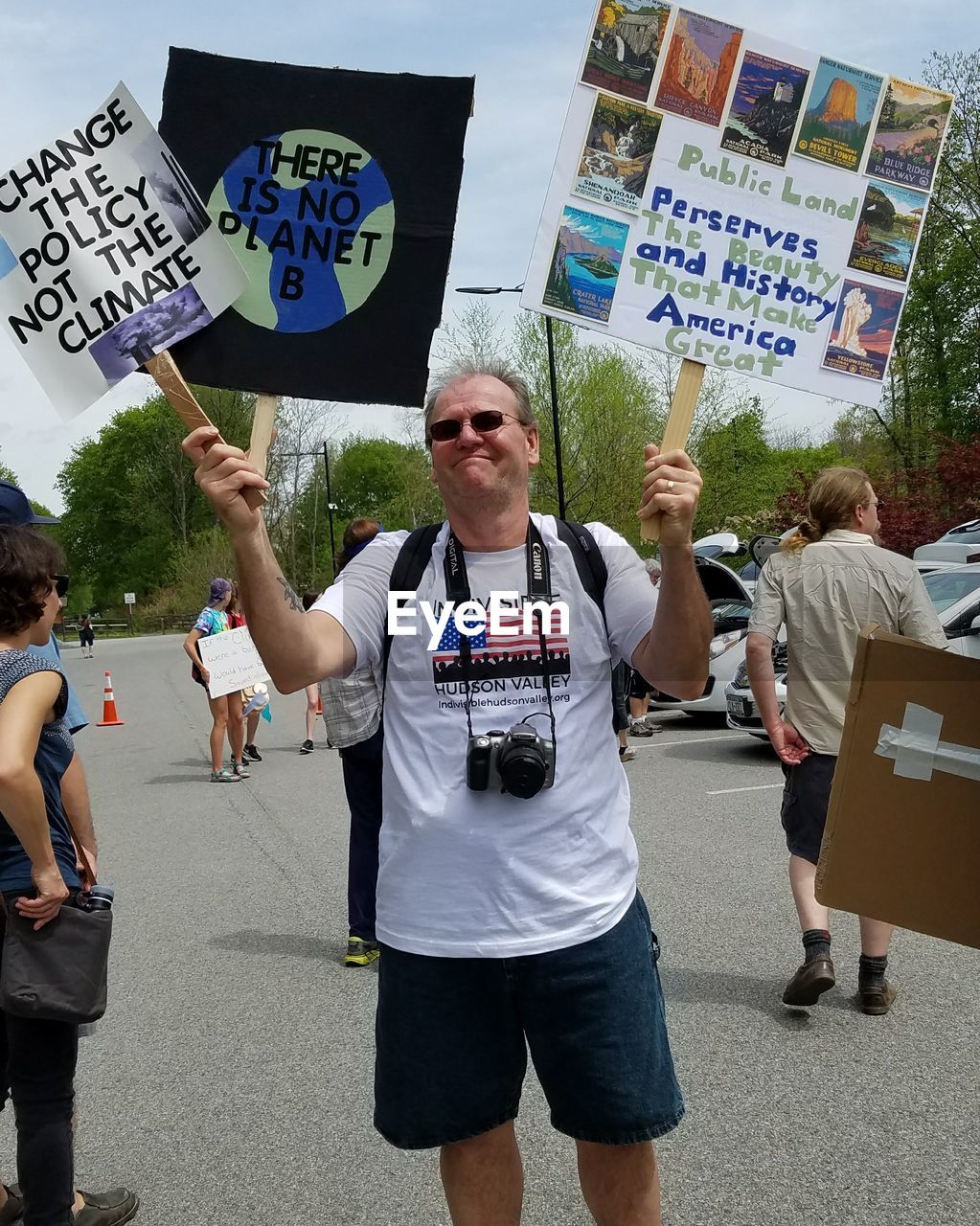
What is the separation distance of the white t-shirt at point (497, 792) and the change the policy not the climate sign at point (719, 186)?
57 centimetres

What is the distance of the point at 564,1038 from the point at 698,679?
0.73 m

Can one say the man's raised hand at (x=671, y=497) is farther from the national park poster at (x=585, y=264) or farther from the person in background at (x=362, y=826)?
the person in background at (x=362, y=826)

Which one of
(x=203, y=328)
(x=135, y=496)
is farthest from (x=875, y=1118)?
(x=135, y=496)

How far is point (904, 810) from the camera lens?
191 cm

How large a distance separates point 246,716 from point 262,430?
9.97 metres

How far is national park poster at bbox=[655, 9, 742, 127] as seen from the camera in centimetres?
255

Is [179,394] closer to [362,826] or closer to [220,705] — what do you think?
[362,826]

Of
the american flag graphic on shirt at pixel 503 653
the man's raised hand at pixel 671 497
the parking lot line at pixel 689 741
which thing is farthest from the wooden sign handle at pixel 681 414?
the parking lot line at pixel 689 741

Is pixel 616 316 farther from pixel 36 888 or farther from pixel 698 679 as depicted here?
pixel 36 888

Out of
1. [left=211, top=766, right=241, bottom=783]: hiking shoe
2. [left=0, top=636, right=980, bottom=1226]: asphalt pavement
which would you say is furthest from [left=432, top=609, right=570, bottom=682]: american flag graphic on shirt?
[left=211, top=766, right=241, bottom=783]: hiking shoe

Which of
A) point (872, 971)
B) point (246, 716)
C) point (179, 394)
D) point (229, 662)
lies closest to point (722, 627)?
point (246, 716)

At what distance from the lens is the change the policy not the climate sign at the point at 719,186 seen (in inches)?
101

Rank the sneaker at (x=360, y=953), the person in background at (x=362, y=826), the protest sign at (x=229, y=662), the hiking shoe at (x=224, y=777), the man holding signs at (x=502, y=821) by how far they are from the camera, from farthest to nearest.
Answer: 1. the hiking shoe at (x=224, y=777)
2. the protest sign at (x=229, y=662)
3. the sneaker at (x=360, y=953)
4. the person in background at (x=362, y=826)
5. the man holding signs at (x=502, y=821)

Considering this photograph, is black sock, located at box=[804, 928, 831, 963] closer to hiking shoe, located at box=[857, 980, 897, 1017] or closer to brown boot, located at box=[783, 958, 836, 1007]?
brown boot, located at box=[783, 958, 836, 1007]
